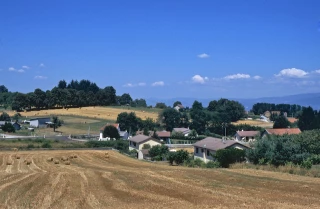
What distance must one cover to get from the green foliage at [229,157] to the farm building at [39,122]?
8286cm

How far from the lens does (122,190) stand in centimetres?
2081

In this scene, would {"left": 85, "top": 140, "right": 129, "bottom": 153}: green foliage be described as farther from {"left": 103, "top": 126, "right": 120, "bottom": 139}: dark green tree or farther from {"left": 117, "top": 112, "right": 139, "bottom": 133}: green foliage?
{"left": 117, "top": 112, "right": 139, "bottom": 133}: green foliage

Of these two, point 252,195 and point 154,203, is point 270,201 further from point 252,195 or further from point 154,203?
point 154,203

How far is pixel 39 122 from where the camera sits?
11831cm

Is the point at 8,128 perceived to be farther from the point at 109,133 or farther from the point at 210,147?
the point at 210,147

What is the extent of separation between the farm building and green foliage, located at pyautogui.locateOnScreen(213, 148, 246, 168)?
82.9 meters

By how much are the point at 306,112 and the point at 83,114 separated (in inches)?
2705

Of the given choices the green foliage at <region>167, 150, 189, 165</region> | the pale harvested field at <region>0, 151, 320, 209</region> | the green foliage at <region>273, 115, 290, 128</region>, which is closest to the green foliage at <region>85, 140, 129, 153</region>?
the green foliage at <region>167, 150, 189, 165</region>

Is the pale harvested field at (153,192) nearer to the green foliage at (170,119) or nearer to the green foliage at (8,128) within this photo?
the green foliage at (8,128)

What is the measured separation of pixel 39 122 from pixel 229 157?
286ft

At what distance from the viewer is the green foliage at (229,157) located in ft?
135

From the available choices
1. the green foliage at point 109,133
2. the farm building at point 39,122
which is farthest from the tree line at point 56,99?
the green foliage at point 109,133

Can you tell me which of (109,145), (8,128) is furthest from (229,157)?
(8,128)

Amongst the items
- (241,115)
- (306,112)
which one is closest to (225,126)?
(306,112)
